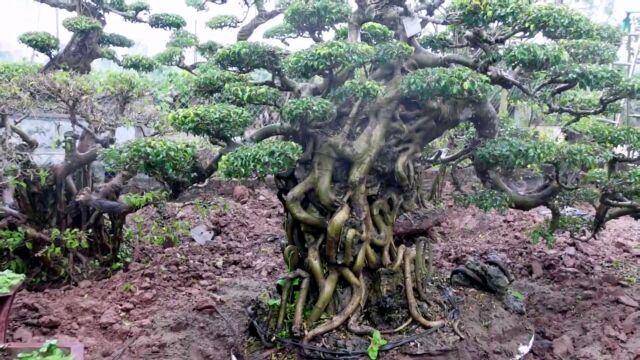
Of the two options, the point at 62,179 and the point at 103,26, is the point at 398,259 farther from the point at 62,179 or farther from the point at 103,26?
the point at 103,26

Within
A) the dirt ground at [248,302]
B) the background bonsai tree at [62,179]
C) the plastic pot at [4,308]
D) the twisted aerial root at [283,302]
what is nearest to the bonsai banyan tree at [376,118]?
the twisted aerial root at [283,302]

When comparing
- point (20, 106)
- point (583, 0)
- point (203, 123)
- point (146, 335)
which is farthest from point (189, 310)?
point (583, 0)

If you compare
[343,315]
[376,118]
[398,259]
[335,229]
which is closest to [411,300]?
[398,259]

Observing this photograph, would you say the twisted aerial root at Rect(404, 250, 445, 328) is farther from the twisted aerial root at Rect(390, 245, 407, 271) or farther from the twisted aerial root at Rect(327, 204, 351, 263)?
the twisted aerial root at Rect(327, 204, 351, 263)

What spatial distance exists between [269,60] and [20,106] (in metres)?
2.59

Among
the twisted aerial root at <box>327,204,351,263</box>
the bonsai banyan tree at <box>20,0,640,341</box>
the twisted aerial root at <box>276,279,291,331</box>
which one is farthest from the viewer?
the twisted aerial root at <box>276,279,291,331</box>

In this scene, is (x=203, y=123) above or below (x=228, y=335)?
above

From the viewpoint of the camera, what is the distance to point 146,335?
4.73 metres

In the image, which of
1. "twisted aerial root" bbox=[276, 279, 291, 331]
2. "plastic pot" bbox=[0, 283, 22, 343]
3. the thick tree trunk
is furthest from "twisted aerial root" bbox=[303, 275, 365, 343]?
the thick tree trunk

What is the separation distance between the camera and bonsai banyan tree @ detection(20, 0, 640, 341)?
4.29m

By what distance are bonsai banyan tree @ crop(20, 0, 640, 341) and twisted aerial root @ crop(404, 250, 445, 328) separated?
0.01 meters

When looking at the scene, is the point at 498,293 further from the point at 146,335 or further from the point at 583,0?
the point at 583,0

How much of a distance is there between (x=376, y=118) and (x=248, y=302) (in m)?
2.33

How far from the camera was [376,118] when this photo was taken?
4969 millimetres
